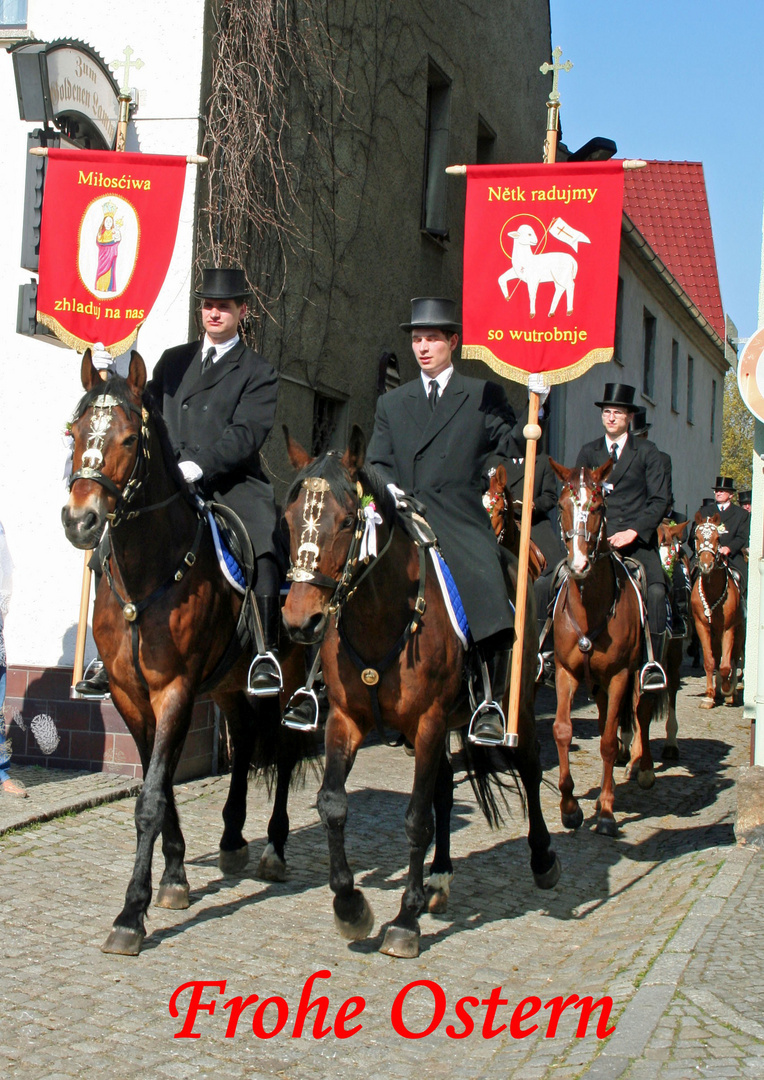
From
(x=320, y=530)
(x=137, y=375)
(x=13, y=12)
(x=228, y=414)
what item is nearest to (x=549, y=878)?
(x=320, y=530)

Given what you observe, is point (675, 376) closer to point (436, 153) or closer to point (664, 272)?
point (664, 272)

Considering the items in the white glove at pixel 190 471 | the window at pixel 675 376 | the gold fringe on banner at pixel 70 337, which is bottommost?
the white glove at pixel 190 471

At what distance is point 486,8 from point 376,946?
15.6m

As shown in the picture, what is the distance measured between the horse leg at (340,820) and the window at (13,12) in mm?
6712

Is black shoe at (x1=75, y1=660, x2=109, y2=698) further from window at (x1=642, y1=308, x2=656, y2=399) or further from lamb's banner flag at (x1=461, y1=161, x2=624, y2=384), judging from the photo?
window at (x1=642, y1=308, x2=656, y2=399)

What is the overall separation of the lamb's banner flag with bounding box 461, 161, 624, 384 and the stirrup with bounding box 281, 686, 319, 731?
2178mm

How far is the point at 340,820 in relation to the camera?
5523 millimetres

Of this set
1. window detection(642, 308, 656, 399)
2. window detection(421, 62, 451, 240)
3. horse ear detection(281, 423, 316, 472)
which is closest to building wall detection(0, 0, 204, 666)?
horse ear detection(281, 423, 316, 472)

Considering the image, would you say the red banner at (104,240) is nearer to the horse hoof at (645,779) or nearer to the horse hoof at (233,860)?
the horse hoof at (233,860)

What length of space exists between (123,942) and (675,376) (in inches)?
1091

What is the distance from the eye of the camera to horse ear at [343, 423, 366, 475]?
17.0 feet

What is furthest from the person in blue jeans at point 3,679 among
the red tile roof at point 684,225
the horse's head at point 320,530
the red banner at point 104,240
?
Answer: the red tile roof at point 684,225

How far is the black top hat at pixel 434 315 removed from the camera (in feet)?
20.6

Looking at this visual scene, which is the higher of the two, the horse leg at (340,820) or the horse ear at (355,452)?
the horse ear at (355,452)
